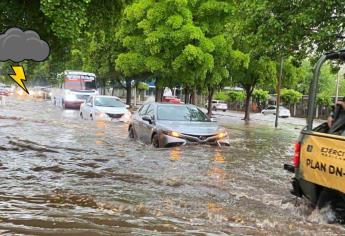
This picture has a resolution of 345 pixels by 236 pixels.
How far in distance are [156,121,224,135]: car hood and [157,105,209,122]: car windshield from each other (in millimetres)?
374

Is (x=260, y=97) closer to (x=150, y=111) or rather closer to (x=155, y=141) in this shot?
(x=150, y=111)

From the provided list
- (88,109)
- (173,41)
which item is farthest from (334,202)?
(88,109)

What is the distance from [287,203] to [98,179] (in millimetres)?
3434

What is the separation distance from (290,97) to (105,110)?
3912 centimetres

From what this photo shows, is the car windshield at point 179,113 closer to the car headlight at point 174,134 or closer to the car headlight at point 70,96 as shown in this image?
the car headlight at point 174,134

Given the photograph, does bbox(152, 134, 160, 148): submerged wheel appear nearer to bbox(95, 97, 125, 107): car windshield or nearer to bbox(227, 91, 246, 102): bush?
bbox(95, 97, 125, 107): car windshield

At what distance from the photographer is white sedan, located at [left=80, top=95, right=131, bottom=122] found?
23688 millimetres

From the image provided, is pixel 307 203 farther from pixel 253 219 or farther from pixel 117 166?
pixel 117 166

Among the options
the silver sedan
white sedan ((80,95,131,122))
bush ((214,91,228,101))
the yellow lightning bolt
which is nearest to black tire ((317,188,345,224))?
the yellow lightning bolt

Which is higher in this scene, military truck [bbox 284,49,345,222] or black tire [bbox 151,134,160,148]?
military truck [bbox 284,49,345,222]

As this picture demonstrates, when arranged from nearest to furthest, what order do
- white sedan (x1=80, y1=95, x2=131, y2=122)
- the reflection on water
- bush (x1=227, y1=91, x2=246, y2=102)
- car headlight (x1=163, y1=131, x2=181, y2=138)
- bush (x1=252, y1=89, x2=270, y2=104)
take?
the reflection on water, car headlight (x1=163, y1=131, x2=181, y2=138), white sedan (x1=80, y1=95, x2=131, y2=122), bush (x1=252, y1=89, x2=270, y2=104), bush (x1=227, y1=91, x2=246, y2=102)

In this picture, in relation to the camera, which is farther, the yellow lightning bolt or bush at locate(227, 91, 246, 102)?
bush at locate(227, 91, 246, 102)

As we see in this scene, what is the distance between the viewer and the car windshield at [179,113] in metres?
14.5

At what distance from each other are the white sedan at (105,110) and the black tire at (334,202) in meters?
17.7
